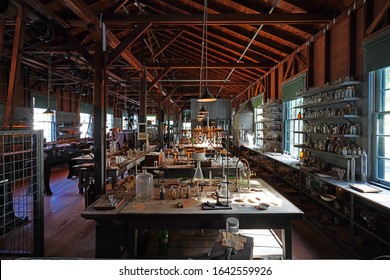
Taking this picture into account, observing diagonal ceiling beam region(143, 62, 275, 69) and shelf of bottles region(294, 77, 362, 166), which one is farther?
diagonal ceiling beam region(143, 62, 275, 69)

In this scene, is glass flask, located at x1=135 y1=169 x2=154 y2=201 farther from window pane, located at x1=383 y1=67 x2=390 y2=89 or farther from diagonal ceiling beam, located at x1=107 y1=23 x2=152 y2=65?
window pane, located at x1=383 y1=67 x2=390 y2=89

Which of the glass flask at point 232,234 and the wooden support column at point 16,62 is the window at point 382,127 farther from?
the wooden support column at point 16,62

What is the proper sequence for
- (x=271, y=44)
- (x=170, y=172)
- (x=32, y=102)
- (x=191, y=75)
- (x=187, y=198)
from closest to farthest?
(x=187, y=198), (x=170, y=172), (x=271, y=44), (x=32, y=102), (x=191, y=75)

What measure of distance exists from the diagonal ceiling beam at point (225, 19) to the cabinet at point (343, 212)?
2.75 metres

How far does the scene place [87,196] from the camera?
4.80 m

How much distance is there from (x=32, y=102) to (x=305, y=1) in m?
10.5

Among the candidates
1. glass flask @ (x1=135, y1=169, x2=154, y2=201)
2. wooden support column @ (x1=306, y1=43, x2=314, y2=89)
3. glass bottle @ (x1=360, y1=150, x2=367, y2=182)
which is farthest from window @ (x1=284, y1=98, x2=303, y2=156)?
glass flask @ (x1=135, y1=169, x2=154, y2=201)

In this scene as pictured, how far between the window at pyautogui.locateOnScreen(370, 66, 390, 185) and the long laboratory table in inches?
→ 73.4

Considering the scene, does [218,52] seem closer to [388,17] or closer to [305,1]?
[305,1]

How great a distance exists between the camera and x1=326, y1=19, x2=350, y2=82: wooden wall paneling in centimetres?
422

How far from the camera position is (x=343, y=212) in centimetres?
365

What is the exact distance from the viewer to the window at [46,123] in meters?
11.2

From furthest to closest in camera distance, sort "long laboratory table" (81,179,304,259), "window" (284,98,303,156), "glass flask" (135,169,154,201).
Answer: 1. "window" (284,98,303,156)
2. "glass flask" (135,169,154,201)
3. "long laboratory table" (81,179,304,259)

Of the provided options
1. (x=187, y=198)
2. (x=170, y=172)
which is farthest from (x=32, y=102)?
(x=187, y=198)
